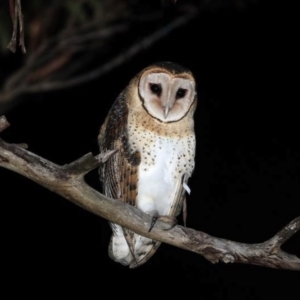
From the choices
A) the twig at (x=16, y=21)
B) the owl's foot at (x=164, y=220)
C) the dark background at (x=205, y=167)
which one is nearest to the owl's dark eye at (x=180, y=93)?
the owl's foot at (x=164, y=220)

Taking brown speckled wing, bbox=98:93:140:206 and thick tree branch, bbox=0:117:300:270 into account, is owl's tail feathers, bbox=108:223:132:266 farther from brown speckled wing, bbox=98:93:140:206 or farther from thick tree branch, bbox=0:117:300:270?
thick tree branch, bbox=0:117:300:270

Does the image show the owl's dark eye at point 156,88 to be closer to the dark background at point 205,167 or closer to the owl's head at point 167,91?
the owl's head at point 167,91

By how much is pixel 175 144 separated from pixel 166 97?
0.50 feet

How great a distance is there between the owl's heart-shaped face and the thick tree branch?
Result: 457mm

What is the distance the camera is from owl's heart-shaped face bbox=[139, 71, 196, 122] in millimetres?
2591

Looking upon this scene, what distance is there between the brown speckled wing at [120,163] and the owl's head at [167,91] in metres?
0.09

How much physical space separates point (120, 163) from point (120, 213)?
47 centimetres

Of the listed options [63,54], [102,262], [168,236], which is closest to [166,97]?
[168,236]

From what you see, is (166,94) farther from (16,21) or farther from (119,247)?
(16,21)

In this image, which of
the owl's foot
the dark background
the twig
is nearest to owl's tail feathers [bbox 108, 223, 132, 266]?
the owl's foot

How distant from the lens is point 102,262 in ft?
16.8

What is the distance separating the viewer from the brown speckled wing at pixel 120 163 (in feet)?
8.48

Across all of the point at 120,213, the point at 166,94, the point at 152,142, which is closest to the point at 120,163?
the point at 152,142

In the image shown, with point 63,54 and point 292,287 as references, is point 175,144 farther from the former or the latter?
point 292,287
